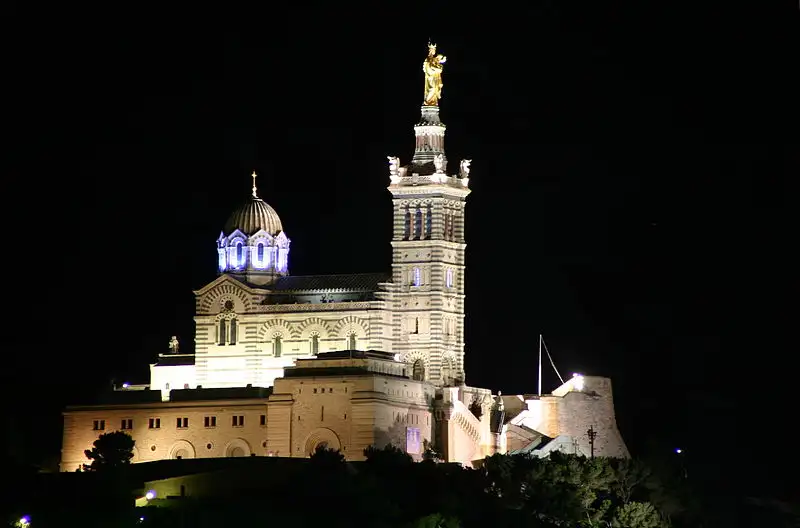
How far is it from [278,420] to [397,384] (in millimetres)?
5581

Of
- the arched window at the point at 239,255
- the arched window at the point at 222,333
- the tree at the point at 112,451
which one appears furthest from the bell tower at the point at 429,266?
the tree at the point at 112,451

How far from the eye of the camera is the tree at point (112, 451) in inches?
4085

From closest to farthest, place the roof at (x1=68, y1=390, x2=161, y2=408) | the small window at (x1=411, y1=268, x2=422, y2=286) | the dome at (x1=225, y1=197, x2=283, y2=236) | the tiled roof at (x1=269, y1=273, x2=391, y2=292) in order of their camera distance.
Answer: the roof at (x1=68, y1=390, x2=161, y2=408), the small window at (x1=411, y1=268, x2=422, y2=286), the tiled roof at (x1=269, y1=273, x2=391, y2=292), the dome at (x1=225, y1=197, x2=283, y2=236)

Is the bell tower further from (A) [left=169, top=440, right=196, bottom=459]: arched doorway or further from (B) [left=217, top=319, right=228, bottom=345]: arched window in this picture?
(A) [left=169, top=440, right=196, bottom=459]: arched doorway

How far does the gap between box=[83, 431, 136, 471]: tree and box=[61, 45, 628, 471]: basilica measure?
4733 millimetres

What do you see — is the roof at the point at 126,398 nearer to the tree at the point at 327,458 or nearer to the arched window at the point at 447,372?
the arched window at the point at 447,372

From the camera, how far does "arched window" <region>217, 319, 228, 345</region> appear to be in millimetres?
117125

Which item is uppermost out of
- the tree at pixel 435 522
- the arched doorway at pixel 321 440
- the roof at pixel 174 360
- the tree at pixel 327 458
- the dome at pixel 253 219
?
the dome at pixel 253 219

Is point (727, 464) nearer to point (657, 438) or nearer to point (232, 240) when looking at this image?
point (657, 438)

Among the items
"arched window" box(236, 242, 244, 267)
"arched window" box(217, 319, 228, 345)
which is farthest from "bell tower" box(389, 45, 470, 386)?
"arched window" box(217, 319, 228, 345)

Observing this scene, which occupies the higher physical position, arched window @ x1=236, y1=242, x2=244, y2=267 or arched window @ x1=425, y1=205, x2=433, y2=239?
arched window @ x1=425, y1=205, x2=433, y2=239

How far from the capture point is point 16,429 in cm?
11806

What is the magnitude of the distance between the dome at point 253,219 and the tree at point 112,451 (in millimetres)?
13739

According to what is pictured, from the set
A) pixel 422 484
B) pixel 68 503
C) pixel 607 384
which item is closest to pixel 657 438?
pixel 607 384
